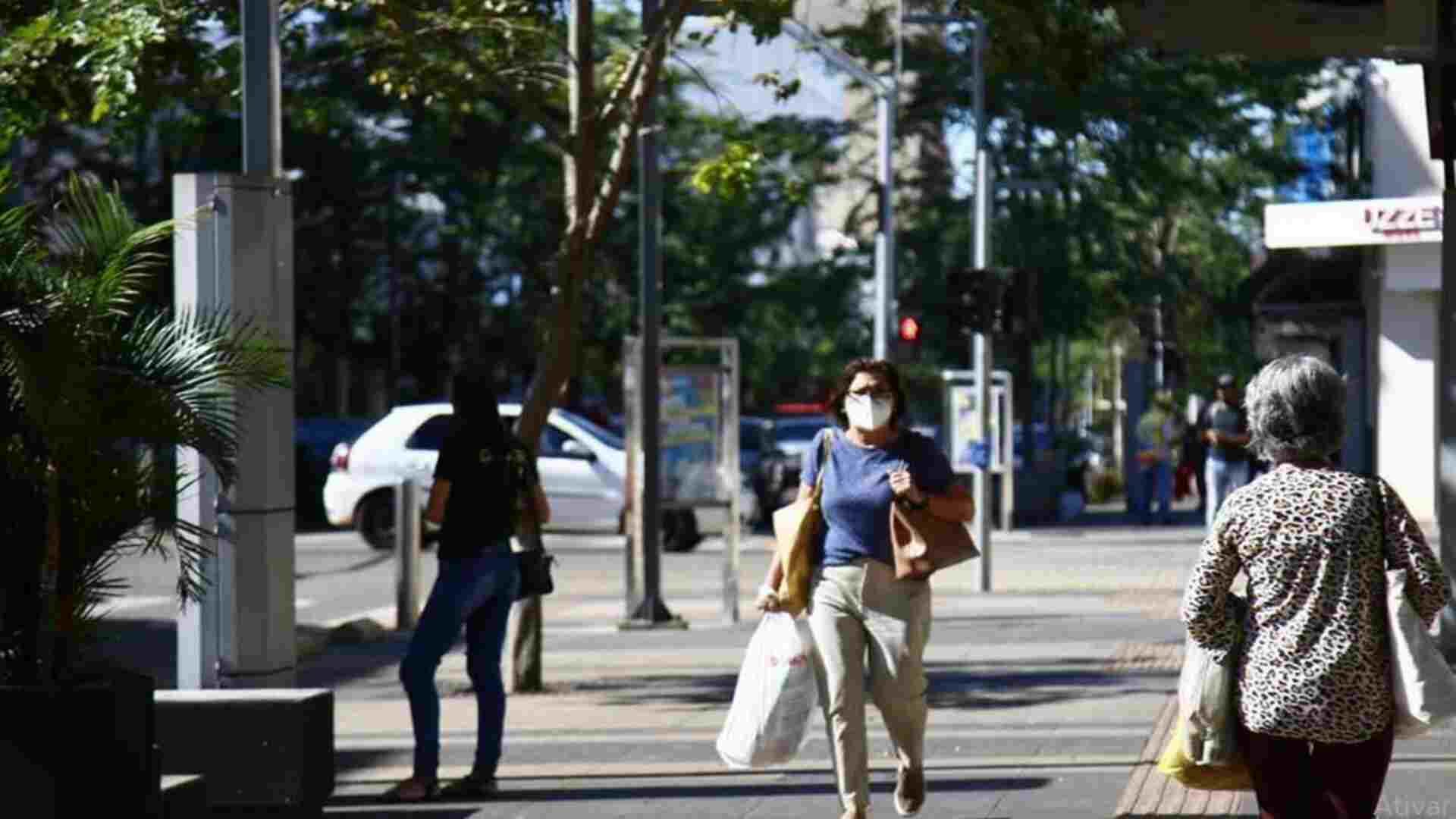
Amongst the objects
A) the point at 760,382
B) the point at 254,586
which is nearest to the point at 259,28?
the point at 254,586

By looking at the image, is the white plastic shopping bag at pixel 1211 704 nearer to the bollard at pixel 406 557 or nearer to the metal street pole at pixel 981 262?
the bollard at pixel 406 557

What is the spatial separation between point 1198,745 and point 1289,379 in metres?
0.83

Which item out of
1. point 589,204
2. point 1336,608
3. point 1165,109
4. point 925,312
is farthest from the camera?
point 925,312

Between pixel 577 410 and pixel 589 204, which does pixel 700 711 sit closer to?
pixel 589 204

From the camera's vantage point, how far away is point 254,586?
33.4 ft

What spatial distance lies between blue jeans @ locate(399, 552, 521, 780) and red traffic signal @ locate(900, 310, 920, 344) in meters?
18.9

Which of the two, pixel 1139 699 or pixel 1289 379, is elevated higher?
pixel 1289 379

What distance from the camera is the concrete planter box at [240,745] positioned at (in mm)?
9836

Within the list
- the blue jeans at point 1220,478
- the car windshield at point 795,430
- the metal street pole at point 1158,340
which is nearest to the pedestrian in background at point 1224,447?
the blue jeans at point 1220,478

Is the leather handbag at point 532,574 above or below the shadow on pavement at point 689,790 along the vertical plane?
above

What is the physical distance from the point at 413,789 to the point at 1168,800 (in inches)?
114

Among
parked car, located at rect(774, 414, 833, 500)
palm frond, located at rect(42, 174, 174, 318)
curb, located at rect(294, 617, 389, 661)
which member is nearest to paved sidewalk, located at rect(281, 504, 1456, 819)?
curb, located at rect(294, 617, 389, 661)

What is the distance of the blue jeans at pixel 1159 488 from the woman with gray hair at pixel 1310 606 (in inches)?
1220

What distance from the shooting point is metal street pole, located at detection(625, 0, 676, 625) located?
17.9 meters
